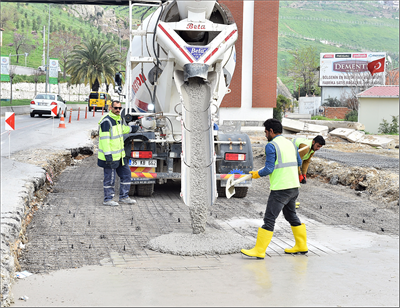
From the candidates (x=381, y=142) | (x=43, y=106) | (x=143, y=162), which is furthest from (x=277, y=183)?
(x=43, y=106)

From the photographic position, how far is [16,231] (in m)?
5.67

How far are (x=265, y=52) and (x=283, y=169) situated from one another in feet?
69.8

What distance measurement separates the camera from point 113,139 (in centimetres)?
852

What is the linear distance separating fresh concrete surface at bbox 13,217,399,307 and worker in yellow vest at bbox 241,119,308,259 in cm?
17

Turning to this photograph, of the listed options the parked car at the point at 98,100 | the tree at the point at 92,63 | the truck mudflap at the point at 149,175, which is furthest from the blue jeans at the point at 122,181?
the tree at the point at 92,63

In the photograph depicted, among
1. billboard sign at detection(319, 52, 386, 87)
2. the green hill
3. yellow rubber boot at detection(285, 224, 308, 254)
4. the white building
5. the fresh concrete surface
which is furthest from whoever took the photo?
the green hill

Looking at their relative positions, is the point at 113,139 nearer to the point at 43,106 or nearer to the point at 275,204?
the point at 275,204

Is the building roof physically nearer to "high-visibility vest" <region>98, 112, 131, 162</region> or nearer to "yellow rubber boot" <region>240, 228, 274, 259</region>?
"high-visibility vest" <region>98, 112, 131, 162</region>

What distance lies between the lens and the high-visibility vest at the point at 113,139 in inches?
332

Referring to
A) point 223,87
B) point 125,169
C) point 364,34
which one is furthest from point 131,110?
point 364,34

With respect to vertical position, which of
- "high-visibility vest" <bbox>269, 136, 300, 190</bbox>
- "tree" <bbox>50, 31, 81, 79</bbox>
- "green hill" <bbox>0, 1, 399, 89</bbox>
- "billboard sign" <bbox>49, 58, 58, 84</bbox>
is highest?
"green hill" <bbox>0, 1, 399, 89</bbox>

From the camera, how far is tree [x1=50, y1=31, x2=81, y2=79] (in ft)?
258

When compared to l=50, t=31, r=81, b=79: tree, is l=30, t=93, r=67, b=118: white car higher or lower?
lower

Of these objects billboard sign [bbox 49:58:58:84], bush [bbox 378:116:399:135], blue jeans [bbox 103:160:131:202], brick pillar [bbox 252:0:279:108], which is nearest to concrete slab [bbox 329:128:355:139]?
brick pillar [bbox 252:0:279:108]
